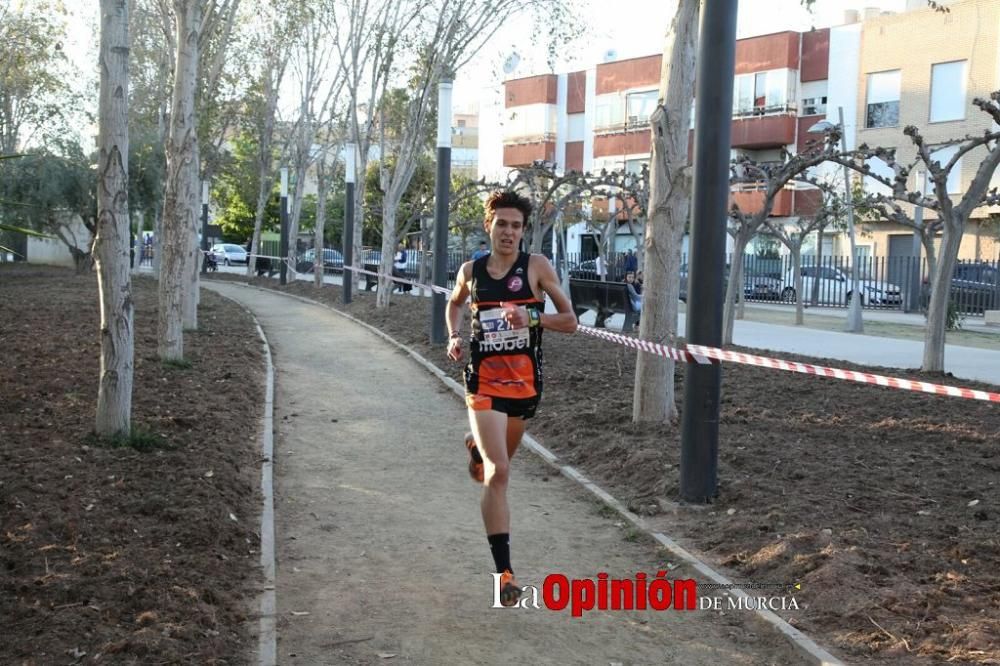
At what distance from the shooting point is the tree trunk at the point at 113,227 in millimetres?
7777

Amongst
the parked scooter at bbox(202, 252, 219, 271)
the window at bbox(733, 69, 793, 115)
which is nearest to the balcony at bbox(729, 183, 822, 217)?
the window at bbox(733, 69, 793, 115)

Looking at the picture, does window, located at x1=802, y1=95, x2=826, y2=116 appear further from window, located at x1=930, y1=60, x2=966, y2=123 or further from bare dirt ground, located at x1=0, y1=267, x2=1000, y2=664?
bare dirt ground, located at x1=0, y1=267, x2=1000, y2=664

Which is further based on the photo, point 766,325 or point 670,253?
point 766,325

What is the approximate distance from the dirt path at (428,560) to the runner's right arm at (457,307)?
1199mm

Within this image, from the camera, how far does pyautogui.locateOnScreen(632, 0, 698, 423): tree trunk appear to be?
9.19 metres

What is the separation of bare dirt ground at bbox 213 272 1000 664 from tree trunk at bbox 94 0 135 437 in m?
3.50

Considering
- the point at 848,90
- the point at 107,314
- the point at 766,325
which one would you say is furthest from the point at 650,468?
the point at 848,90

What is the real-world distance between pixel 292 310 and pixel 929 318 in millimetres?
16220

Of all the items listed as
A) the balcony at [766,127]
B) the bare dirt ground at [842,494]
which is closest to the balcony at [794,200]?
the balcony at [766,127]

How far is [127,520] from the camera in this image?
237 inches

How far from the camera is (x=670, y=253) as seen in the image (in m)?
9.28

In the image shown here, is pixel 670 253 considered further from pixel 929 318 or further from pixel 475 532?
pixel 929 318

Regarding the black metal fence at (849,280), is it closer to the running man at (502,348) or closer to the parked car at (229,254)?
the running man at (502,348)

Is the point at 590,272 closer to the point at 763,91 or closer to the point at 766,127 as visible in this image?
the point at 766,127
